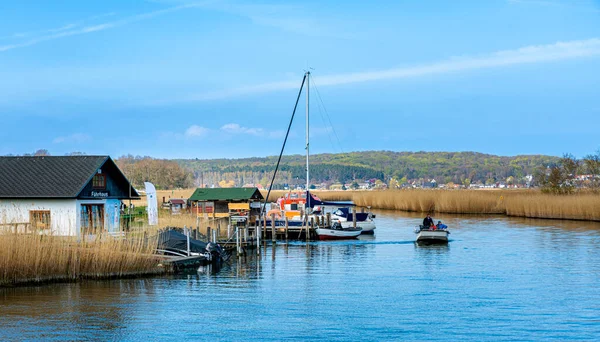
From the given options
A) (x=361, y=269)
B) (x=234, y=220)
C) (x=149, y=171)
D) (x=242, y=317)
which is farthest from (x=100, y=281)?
(x=149, y=171)

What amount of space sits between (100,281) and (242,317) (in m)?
8.62

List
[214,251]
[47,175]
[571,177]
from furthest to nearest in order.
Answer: [571,177] → [47,175] → [214,251]

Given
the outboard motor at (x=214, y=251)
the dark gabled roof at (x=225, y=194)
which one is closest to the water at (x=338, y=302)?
the outboard motor at (x=214, y=251)

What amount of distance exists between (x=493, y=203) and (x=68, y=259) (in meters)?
60.2

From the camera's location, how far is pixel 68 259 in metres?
30.8

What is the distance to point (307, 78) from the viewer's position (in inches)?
2494

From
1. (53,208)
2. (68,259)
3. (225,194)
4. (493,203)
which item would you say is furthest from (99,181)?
(493,203)

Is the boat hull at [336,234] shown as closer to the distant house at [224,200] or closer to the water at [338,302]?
the distant house at [224,200]

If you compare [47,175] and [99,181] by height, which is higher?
[47,175]

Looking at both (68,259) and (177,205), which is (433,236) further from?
(177,205)

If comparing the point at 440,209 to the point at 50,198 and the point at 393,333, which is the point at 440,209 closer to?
the point at 50,198

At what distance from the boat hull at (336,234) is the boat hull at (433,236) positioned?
6299 mm

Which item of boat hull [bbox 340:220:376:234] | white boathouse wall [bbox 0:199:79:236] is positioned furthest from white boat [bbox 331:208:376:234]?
white boathouse wall [bbox 0:199:79:236]

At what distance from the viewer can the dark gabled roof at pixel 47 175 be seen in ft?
131
